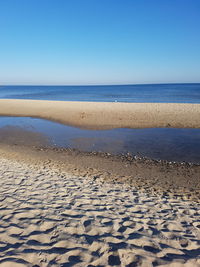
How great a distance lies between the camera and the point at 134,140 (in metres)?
13.8

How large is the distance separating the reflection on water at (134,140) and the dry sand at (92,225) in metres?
4.91

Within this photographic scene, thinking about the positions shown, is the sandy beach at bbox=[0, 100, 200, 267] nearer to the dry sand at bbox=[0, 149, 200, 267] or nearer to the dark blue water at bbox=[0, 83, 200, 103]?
the dry sand at bbox=[0, 149, 200, 267]

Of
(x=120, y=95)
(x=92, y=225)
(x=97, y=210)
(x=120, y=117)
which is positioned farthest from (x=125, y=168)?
(x=120, y=95)

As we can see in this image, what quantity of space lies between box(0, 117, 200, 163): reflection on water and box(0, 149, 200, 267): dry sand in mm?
4908

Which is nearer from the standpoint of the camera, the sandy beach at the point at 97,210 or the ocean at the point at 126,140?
the sandy beach at the point at 97,210

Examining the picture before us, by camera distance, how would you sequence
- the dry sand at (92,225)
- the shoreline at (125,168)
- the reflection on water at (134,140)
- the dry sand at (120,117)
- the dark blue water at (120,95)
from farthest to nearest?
1. the dark blue water at (120,95)
2. the dry sand at (120,117)
3. the reflection on water at (134,140)
4. the shoreline at (125,168)
5. the dry sand at (92,225)

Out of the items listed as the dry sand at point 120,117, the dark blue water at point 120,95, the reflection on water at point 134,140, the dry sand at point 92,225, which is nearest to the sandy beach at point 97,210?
the dry sand at point 92,225

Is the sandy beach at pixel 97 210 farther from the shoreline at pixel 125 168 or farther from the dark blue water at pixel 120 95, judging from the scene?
the dark blue water at pixel 120 95

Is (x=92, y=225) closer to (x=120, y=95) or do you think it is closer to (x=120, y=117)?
(x=120, y=117)

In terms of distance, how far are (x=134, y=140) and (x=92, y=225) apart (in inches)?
384

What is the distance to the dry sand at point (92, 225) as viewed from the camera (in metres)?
3.61

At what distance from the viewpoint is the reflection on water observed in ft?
37.0

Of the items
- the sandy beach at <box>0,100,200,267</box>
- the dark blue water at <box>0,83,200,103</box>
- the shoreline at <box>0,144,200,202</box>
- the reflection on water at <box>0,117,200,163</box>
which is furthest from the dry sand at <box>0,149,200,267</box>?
the dark blue water at <box>0,83,200,103</box>

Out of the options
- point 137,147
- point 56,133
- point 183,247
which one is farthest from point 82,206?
point 56,133
